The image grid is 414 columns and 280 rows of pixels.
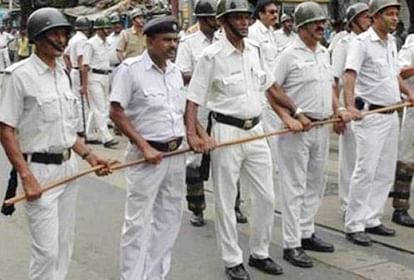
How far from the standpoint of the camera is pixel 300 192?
6.10m

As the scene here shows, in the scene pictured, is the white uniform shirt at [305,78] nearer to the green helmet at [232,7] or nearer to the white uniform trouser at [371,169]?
the white uniform trouser at [371,169]

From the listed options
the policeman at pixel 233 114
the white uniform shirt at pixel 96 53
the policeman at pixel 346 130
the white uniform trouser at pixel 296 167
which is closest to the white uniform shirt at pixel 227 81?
the policeman at pixel 233 114

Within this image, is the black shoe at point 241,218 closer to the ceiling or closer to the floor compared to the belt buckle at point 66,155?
closer to the floor

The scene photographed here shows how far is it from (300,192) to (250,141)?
0.83 metres

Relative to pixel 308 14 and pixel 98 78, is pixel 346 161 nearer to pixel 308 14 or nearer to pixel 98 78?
pixel 308 14

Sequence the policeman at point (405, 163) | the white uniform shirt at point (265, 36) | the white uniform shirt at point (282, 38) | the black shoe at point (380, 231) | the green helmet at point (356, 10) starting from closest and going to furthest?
1. the black shoe at point (380, 231)
2. the policeman at point (405, 163)
3. the green helmet at point (356, 10)
4. the white uniform shirt at point (265, 36)
5. the white uniform shirt at point (282, 38)

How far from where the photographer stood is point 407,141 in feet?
24.8

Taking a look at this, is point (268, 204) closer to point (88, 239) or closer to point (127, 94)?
point (127, 94)

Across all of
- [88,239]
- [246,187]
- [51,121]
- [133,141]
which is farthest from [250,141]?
[88,239]

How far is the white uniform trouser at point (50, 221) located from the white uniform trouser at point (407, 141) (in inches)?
157

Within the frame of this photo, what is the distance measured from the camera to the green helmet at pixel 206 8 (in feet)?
22.9

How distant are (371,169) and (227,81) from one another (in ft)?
5.82

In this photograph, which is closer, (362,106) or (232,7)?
(232,7)

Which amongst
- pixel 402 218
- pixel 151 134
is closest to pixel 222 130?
pixel 151 134
